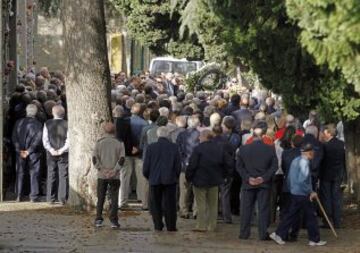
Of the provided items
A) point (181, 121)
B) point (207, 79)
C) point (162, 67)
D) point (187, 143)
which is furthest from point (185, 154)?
point (162, 67)

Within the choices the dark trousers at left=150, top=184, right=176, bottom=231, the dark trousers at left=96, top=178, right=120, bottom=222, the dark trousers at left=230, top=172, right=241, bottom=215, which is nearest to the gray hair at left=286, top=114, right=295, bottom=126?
the dark trousers at left=230, top=172, right=241, bottom=215

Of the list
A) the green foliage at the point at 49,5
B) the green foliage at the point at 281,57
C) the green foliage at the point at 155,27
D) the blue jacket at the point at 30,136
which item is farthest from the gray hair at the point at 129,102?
the green foliage at the point at 155,27

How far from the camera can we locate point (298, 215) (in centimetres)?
1528

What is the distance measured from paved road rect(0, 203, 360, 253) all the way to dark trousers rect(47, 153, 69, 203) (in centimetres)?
100

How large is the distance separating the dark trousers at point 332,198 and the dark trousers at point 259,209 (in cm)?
199

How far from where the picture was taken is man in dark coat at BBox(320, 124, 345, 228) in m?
17.1

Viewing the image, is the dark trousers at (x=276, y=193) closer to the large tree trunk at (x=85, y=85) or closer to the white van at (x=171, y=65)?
the large tree trunk at (x=85, y=85)

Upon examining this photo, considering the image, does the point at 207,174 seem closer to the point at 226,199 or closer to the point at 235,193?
the point at 226,199

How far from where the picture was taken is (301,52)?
1566 cm

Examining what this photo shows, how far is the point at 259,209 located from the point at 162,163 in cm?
173

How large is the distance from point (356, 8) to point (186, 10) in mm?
3970

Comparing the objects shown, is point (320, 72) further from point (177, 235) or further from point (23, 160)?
point (23, 160)

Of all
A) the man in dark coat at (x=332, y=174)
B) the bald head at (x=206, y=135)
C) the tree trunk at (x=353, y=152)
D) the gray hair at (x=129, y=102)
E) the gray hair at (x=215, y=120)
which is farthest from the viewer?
the gray hair at (x=129, y=102)

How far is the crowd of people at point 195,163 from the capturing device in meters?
15.5
